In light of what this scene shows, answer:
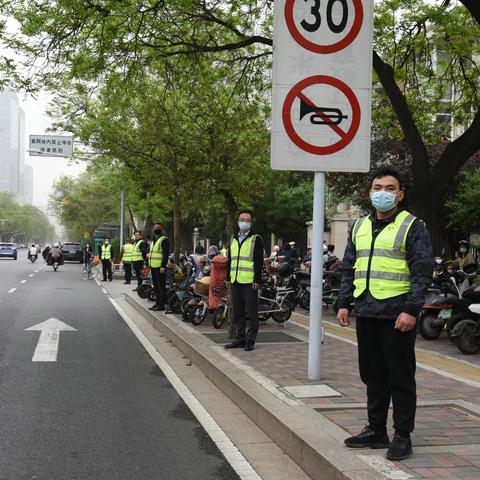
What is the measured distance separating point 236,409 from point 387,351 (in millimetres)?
2381

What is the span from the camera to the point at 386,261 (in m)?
4.47

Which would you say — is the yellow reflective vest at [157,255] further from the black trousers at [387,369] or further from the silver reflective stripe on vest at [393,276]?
the silver reflective stripe on vest at [393,276]

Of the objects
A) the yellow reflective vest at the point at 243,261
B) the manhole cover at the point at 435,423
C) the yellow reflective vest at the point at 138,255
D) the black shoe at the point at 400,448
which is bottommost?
the manhole cover at the point at 435,423

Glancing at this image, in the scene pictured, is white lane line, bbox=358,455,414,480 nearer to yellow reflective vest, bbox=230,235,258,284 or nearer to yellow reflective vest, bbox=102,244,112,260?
yellow reflective vest, bbox=230,235,258,284

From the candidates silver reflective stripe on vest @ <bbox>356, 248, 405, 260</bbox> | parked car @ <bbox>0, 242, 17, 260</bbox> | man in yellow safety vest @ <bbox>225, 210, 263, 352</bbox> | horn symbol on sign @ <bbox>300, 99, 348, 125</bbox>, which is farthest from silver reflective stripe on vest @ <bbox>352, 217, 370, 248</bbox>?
parked car @ <bbox>0, 242, 17, 260</bbox>

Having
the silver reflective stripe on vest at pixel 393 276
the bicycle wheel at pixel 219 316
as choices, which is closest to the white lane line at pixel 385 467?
the silver reflective stripe on vest at pixel 393 276

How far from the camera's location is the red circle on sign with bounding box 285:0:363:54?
22.5ft

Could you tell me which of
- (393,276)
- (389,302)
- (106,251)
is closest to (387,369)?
(389,302)

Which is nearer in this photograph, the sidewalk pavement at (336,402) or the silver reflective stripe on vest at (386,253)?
the sidewalk pavement at (336,402)

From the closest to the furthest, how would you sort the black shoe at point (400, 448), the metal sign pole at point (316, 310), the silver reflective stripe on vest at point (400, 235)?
the black shoe at point (400, 448) < the silver reflective stripe on vest at point (400, 235) < the metal sign pole at point (316, 310)

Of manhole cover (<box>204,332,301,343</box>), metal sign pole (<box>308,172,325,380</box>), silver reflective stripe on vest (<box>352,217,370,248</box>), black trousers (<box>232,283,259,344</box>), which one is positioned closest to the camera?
silver reflective stripe on vest (<box>352,217,370,248</box>)

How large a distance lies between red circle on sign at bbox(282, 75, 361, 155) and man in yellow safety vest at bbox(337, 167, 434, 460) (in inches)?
90.8

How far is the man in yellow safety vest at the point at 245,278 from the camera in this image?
9.24 m

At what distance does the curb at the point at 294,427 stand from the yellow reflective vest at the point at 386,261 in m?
1.01
